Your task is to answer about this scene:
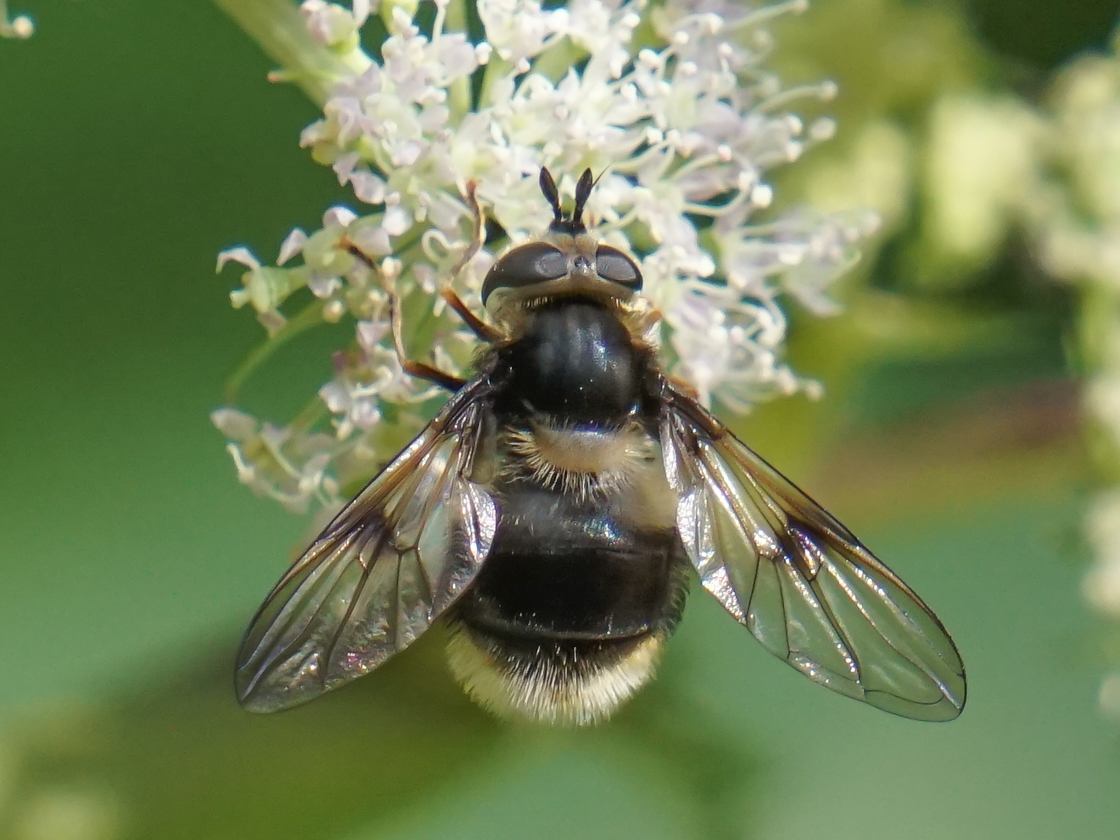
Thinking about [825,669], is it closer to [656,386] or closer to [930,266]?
[656,386]

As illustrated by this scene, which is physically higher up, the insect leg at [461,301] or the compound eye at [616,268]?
the insect leg at [461,301]

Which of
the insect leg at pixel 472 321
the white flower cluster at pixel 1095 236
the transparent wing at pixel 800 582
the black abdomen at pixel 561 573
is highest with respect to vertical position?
the insect leg at pixel 472 321

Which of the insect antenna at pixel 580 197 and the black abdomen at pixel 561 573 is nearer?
the black abdomen at pixel 561 573

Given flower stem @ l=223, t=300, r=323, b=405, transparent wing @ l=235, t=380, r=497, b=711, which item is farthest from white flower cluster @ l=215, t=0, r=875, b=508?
transparent wing @ l=235, t=380, r=497, b=711

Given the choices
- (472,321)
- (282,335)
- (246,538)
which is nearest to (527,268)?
(472,321)

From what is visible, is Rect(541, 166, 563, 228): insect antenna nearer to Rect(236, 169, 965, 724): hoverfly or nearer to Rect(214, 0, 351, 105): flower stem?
Rect(236, 169, 965, 724): hoverfly

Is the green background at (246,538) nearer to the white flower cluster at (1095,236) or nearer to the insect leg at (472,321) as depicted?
the white flower cluster at (1095,236)

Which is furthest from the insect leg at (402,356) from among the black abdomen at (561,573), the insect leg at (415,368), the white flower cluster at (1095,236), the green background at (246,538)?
the white flower cluster at (1095,236)
